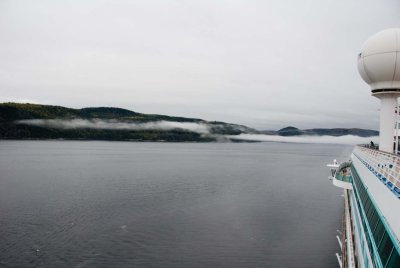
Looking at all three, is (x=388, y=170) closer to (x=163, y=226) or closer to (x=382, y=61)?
(x=382, y=61)

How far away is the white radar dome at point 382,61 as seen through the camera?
25.4 m

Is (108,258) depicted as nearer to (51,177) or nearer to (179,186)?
(179,186)

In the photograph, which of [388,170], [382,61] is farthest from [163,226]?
[382,61]

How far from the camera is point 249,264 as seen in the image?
80.8 ft

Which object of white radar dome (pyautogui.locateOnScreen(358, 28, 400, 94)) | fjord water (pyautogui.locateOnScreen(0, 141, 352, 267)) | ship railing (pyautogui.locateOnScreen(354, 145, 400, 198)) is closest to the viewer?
ship railing (pyautogui.locateOnScreen(354, 145, 400, 198))

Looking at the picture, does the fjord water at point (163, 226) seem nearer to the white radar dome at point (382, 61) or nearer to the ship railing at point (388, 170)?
the ship railing at point (388, 170)

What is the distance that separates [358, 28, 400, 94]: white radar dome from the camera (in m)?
25.4

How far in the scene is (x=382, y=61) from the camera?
25.9 metres

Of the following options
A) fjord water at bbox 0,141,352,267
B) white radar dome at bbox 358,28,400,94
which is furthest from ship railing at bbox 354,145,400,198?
fjord water at bbox 0,141,352,267

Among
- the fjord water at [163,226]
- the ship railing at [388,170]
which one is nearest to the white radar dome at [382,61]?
the ship railing at [388,170]

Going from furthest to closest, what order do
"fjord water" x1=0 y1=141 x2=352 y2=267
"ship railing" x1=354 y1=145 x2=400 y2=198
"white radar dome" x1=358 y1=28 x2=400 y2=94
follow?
"white radar dome" x1=358 y1=28 x2=400 y2=94 < "fjord water" x1=0 y1=141 x2=352 y2=267 < "ship railing" x1=354 y1=145 x2=400 y2=198

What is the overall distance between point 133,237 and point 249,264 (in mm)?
11380

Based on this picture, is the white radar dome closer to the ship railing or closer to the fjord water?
the ship railing

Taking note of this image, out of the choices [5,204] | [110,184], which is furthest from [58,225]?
[110,184]
